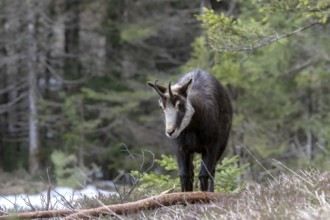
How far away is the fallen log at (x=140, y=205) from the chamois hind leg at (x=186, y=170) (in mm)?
1262

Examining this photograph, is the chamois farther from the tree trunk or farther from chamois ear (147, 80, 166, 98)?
the tree trunk

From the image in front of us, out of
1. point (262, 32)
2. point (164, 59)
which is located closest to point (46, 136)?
point (164, 59)

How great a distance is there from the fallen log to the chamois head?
940 millimetres

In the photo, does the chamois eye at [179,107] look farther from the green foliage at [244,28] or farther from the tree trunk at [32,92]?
the tree trunk at [32,92]

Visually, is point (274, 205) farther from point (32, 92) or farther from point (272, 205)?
point (32, 92)

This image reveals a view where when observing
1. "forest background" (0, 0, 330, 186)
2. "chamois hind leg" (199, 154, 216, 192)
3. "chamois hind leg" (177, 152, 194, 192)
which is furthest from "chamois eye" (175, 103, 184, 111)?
"forest background" (0, 0, 330, 186)

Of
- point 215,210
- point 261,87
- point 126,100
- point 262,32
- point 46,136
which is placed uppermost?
point 262,32

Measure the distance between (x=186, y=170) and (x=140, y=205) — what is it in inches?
70.6

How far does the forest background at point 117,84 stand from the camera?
21656 mm

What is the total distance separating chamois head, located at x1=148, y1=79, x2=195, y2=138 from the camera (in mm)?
7281

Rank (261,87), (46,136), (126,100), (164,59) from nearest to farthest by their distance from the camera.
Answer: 1. (261,87)
2. (126,100)
3. (164,59)
4. (46,136)

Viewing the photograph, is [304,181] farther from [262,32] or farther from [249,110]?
[249,110]

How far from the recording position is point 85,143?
96.5 feet

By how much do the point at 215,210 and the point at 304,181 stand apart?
3.41ft
